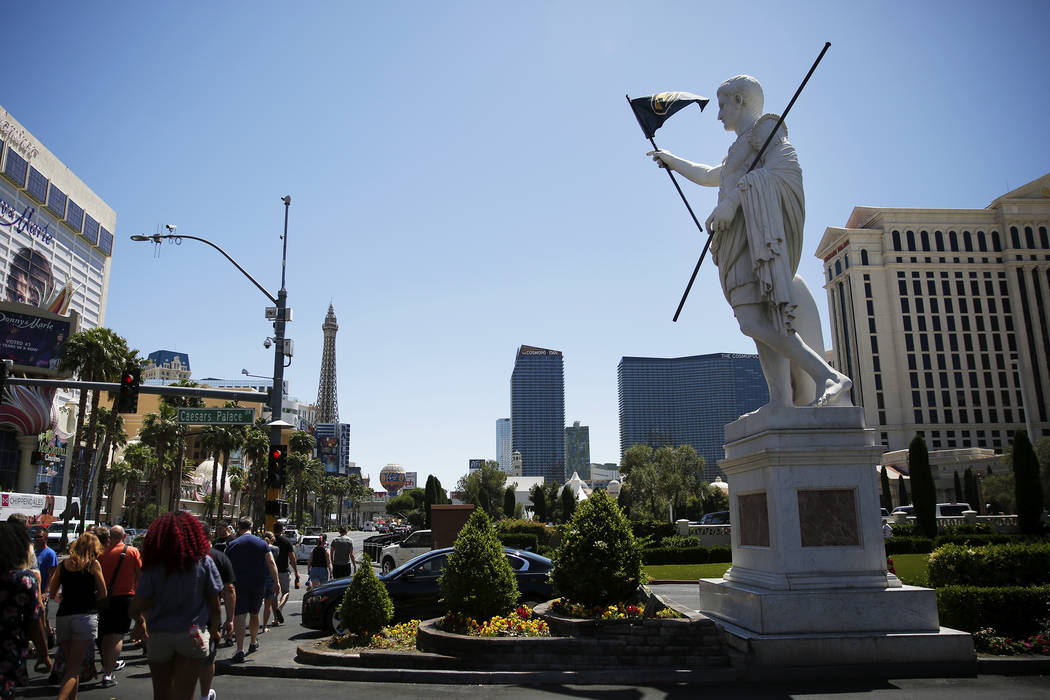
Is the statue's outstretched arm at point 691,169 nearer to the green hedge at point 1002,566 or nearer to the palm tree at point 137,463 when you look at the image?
the green hedge at point 1002,566

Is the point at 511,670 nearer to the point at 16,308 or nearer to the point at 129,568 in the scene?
the point at 129,568

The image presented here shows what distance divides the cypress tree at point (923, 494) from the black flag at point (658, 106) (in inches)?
1066

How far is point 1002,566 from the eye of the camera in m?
9.45

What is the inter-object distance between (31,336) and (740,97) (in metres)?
59.2

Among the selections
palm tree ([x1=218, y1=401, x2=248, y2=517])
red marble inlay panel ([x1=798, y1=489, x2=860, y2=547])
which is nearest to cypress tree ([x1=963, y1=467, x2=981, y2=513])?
red marble inlay panel ([x1=798, y1=489, x2=860, y2=547])

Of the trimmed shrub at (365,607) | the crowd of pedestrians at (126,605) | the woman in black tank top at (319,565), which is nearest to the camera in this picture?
the crowd of pedestrians at (126,605)

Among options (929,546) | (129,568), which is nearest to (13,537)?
(129,568)

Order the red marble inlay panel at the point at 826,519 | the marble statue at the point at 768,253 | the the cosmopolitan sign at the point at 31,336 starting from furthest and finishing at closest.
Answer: the the cosmopolitan sign at the point at 31,336
the marble statue at the point at 768,253
the red marble inlay panel at the point at 826,519

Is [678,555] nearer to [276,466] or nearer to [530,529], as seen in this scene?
[530,529]

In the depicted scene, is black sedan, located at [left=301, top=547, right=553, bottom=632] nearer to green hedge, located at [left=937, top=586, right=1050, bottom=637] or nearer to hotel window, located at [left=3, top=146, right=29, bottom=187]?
green hedge, located at [left=937, top=586, right=1050, bottom=637]

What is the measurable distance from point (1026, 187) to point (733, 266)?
115 meters

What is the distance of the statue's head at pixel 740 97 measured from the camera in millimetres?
9906

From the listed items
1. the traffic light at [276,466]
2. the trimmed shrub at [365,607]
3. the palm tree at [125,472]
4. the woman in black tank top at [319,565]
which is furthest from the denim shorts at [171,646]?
the palm tree at [125,472]

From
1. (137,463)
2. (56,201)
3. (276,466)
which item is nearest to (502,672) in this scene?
(276,466)
